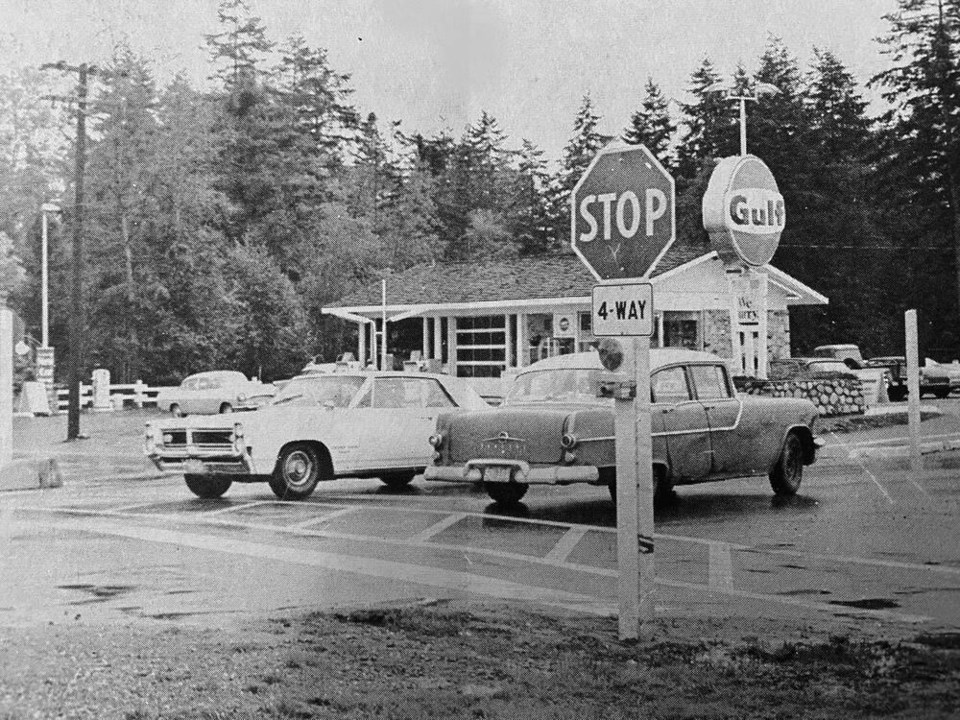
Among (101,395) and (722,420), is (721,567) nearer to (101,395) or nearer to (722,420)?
(722,420)

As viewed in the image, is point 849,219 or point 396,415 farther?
point 396,415

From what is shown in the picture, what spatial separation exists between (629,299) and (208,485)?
19.6 ft

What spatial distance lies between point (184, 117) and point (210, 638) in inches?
90.5

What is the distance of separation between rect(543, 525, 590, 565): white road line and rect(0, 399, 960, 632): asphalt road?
0.02 metres

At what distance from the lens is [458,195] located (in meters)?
7.93

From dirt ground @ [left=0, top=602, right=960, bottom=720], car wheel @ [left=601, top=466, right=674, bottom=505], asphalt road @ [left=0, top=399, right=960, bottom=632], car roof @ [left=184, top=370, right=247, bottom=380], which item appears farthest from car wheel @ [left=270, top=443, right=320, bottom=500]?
dirt ground @ [left=0, top=602, right=960, bottom=720]

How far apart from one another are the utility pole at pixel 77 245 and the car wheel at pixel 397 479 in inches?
222

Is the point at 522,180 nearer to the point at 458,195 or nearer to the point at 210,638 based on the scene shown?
the point at 458,195

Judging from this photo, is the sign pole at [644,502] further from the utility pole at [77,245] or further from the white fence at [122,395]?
the utility pole at [77,245]

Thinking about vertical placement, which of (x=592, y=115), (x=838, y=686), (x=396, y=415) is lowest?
(x=838, y=686)

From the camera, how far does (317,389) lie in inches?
342

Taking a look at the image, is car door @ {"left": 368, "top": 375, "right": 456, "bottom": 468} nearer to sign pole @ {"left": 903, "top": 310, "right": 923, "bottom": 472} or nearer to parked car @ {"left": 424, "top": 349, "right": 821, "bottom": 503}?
parked car @ {"left": 424, "top": 349, "right": 821, "bottom": 503}

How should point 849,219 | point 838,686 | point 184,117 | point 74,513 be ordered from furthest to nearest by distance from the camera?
point 74,513 → point 849,219 → point 184,117 → point 838,686

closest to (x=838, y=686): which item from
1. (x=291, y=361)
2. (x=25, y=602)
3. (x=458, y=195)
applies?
(x=291, y=361)
